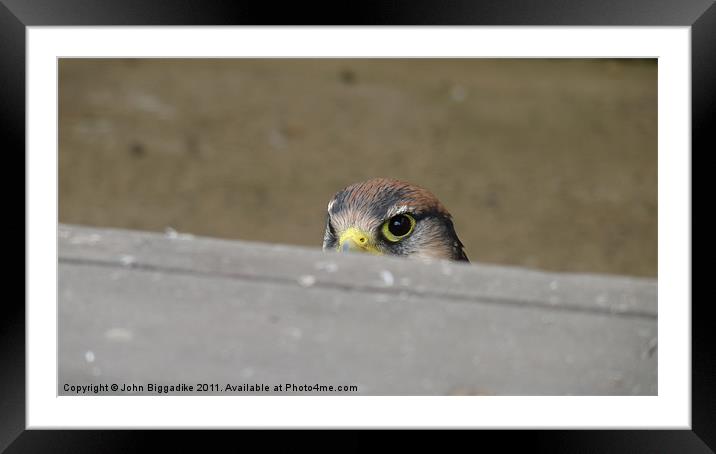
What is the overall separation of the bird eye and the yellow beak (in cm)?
7

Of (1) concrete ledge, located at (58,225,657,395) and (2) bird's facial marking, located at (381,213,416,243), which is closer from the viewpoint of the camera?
(1) concrete ledge, located at (58,225,657,395)

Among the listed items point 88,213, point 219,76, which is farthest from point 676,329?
point 219,76

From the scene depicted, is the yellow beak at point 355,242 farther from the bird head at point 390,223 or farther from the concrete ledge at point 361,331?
the concrete ledge at point 361,331

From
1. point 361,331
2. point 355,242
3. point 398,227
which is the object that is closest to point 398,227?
point 398,227

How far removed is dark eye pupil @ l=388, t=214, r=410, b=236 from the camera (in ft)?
5.23

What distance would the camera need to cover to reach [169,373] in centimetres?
132

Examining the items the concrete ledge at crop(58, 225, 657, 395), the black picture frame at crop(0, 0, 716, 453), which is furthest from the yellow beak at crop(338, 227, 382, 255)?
the black picture frame at crop(0, 0, 716, 453)

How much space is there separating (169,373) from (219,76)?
280 cm

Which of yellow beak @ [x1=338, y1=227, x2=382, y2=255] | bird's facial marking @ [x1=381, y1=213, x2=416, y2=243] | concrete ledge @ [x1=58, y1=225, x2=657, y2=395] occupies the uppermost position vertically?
bird's facial marking @ [x1=381, y1=213, x2=416, y2=243]

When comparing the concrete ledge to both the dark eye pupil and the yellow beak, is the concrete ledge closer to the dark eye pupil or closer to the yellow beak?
the yellow beak

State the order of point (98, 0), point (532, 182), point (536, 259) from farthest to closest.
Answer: point (532, 182), point (536, 259), point (98, 0)

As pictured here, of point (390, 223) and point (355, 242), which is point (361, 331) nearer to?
point (355, 242)

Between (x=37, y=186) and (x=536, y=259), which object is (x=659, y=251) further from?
(x=536, y=259)

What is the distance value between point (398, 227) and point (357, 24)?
0.48 metres
